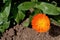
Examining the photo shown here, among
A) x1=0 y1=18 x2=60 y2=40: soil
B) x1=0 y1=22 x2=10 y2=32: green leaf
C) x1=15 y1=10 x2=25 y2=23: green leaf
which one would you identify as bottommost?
x1=0 y1=18 x2=60 y2=40: soil

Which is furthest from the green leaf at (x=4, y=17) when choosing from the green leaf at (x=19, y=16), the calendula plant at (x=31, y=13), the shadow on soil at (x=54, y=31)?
the shadow on soil at (x=54, y=31)

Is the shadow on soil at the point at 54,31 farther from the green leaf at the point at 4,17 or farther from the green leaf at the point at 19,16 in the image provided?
the green leaf at the point at 4,17

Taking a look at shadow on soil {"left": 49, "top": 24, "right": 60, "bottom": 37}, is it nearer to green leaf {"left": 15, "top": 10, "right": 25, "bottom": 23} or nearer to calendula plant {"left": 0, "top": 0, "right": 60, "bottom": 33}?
calendula plant {"left": 0, "top": 0, "right": 60, "bottom": 33}

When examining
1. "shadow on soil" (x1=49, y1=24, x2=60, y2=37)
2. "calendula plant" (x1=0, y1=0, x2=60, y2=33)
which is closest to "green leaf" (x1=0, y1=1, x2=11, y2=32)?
"calendula plant" (x1=0, y1=0, x2=60, y2=33)

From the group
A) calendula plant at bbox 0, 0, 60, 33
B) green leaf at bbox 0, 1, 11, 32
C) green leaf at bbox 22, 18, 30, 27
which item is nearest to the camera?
calendula plant at bbox 0, 0, 60, 33

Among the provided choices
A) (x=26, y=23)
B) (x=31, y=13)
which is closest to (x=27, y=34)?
(x=26, y=23)

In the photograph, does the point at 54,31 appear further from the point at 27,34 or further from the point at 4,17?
the point at 4,17

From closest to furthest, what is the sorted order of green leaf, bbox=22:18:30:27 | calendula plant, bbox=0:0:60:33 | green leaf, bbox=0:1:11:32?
1. calendula plant, bbox=0:0:60:33
2. green leaf, bbox=0:1:11:32
3. green leaf, bbox=22:18:30:27
